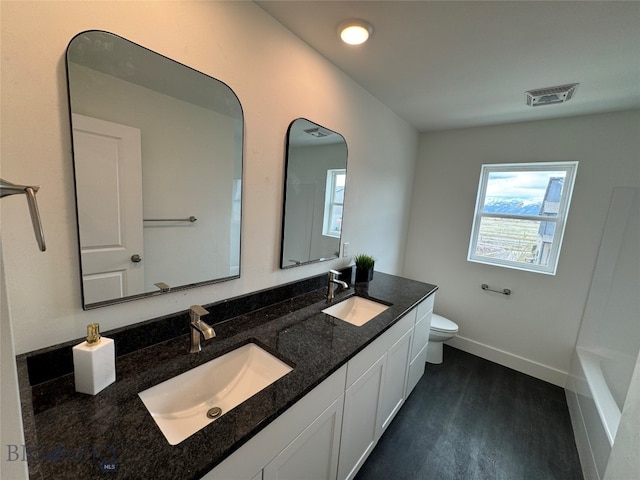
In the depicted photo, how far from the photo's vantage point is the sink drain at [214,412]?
94 centimetres

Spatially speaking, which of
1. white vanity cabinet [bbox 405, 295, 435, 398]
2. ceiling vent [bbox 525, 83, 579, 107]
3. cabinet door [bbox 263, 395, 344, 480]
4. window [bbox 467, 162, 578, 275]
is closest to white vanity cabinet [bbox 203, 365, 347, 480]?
cabinet door [bbox 263, 395, 344, 480]

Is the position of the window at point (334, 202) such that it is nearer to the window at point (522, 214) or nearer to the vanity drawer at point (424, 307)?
the vanity drawer at point (424, 307)

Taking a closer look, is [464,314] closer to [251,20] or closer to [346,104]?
[346,104]

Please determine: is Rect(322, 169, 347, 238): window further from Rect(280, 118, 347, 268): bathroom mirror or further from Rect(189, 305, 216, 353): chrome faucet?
Rect(189, 305, 216, 353): chrome faucet

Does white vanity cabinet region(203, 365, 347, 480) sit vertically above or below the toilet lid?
above

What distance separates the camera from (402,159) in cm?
272

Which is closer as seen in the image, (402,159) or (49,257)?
(49,257)

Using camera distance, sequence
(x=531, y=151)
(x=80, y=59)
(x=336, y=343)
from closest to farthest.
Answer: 1. (x=80, y=59)
2. (x=336, y=343)
3. (x=531, y=151)

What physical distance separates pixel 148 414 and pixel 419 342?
1802 mm

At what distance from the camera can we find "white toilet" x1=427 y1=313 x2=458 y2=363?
2.44 m

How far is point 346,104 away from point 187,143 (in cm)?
121

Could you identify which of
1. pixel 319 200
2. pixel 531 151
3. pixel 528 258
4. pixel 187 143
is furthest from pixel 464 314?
pixel 187 143

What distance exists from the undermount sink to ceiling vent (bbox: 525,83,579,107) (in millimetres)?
2390

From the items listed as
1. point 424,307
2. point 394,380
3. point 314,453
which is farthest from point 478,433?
point 314,453
